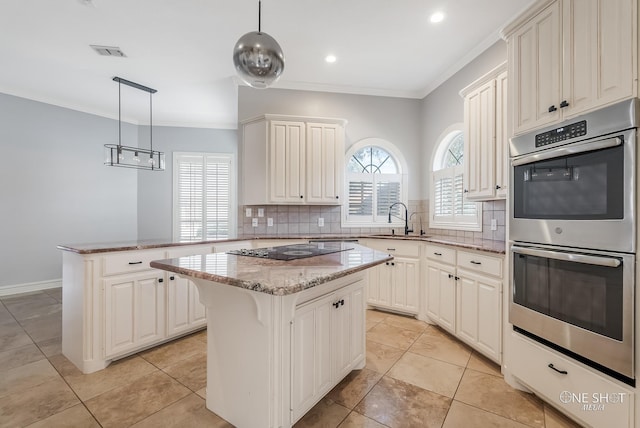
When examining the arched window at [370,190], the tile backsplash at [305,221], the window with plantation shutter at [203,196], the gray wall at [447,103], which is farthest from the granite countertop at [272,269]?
the window with plantation shutter at [203,196]

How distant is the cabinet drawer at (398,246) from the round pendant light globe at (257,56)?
229 centimetres

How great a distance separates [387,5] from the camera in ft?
7.94

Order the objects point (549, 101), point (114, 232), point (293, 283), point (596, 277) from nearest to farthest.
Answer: point (293, 283)
point (596, 277)
point (549, 101)
point (114, 232)

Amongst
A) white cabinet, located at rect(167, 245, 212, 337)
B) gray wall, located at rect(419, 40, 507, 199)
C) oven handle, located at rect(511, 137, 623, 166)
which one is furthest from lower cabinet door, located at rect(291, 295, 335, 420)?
gray wall, located at rect(419, 40, 507, 199)

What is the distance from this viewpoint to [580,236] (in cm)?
150

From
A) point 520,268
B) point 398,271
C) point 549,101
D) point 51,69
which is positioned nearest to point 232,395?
point 520,268

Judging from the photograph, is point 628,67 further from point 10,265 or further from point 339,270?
point 10,265

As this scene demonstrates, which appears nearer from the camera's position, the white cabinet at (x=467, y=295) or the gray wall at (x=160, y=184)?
the white cabinet at (x=467, y=295)

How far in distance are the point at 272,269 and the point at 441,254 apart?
2031 mm

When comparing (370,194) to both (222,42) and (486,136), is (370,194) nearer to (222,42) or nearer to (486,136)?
(486,136)

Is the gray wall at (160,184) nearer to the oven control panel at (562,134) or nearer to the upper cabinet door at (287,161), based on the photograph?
the upper cabinet door at (287,161)

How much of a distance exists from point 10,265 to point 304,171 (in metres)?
4.48

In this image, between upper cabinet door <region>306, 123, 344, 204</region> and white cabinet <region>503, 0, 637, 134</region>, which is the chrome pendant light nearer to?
white cabinet <region>503, 0, 637, 134</region>

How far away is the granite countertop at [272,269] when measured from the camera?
1.13 meters
